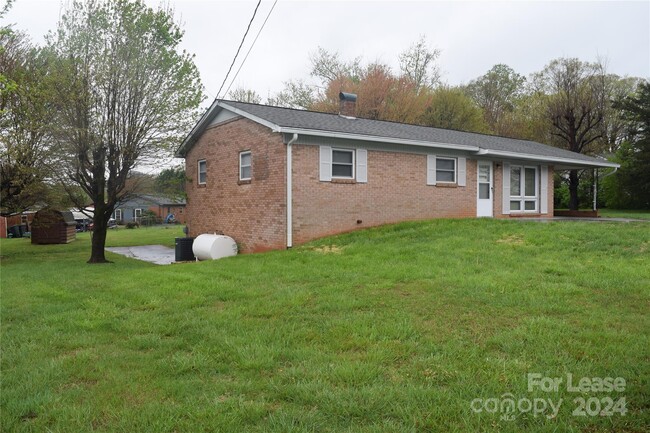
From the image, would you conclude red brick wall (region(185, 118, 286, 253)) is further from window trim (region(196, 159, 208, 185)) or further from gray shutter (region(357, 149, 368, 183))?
gray shutter (region(357, 149, 368, 183))

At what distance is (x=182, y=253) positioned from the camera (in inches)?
559

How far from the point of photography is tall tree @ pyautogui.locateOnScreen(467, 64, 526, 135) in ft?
124

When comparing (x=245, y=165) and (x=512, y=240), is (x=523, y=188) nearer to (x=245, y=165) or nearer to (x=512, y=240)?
(x=512, y=240)

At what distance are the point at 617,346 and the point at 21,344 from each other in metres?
5.52

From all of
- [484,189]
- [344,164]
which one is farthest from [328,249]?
[484,189]

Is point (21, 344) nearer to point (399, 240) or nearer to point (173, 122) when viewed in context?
point (399, 240)

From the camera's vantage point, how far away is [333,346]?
163 inches

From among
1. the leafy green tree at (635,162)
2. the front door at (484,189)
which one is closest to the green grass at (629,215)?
the leafy green tree at (635,162)

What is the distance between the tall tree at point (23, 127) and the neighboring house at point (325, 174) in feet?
15.4

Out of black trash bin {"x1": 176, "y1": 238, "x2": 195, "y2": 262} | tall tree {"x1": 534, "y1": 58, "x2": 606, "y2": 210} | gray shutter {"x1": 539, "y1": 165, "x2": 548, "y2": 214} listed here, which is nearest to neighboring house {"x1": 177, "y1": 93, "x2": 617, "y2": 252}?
gray shutter {"x1": 539, "y1": 165, "x2": 548, "y2": 214}

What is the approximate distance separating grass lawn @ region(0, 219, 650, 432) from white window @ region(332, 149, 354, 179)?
5.47 meters

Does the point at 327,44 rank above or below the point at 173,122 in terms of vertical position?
above

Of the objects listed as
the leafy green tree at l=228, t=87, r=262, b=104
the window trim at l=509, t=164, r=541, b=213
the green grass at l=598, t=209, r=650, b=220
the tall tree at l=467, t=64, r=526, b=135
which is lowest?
the green grass at l=598, t=209, r=650, b=220

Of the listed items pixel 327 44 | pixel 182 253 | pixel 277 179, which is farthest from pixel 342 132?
pixel 327 44
